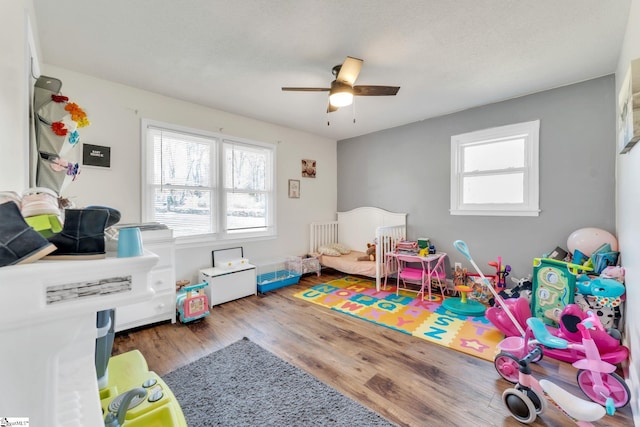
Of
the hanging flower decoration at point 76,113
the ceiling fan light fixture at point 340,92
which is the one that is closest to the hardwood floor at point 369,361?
the hanging flower decoration at point 76,113

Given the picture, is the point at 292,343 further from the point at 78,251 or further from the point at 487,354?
the point at 78,251

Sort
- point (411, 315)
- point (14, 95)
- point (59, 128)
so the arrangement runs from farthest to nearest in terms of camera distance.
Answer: point (411, 315), point (59, 128), point (14, 95)

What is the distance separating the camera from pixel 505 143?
3232 millimetres

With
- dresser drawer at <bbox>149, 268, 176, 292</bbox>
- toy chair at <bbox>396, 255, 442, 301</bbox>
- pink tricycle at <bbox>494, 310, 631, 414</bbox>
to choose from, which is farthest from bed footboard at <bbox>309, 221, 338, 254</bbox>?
pink tricycle at <bbox>494, 310, 631, 414</bbox>

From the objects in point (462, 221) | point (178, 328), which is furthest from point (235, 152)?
point (462, 221)

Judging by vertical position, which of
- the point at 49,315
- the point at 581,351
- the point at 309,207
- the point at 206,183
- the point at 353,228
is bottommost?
the point at 581,351

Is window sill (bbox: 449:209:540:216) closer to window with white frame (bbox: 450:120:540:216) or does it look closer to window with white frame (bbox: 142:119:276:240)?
window with white frame (bbox: 450:120:540:216)

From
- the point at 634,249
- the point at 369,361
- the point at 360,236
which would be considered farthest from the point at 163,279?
the point at 634,249

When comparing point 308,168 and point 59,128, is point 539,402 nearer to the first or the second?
point 59,128

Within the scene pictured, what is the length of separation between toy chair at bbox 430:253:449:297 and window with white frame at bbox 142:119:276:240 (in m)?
2.33

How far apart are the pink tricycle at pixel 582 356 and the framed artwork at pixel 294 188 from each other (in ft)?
10.6

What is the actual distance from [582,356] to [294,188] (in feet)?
11.9

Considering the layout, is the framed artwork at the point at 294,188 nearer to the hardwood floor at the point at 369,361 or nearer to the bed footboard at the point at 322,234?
the bed footboard at the point at 322,234

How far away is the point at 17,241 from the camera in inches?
18.8
